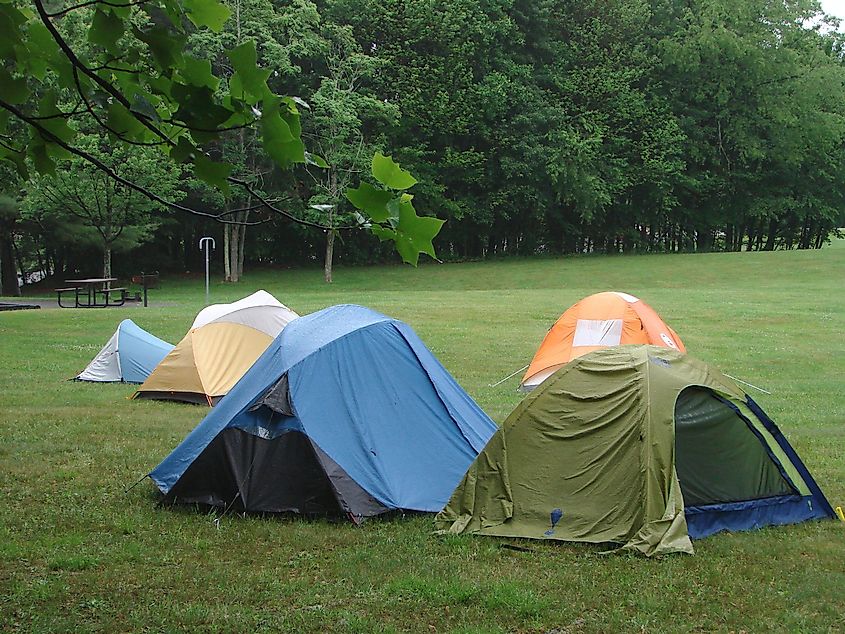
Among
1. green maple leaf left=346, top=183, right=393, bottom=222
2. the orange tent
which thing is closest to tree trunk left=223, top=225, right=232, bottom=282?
the orange tent

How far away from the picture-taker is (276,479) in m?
6.95

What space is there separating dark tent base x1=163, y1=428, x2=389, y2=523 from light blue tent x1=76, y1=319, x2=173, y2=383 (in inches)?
281

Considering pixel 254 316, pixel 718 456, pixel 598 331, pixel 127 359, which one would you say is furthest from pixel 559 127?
pixel 718 456

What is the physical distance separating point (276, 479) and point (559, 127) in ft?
129

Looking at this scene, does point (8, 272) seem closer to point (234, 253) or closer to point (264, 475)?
point (234, 253)

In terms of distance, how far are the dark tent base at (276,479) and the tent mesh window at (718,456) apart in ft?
7.41

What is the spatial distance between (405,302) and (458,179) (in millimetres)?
21037

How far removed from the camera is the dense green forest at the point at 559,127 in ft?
130

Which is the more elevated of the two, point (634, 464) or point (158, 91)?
point (158, 91)

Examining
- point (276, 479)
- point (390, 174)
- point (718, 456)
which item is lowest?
point (276, 479)

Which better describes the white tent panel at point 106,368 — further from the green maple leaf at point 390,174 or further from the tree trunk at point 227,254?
the tree trunk at point 227,254

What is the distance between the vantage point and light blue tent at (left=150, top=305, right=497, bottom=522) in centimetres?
689

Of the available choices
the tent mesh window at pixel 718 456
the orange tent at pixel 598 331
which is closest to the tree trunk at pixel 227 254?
the orange tent at pixel 598 331

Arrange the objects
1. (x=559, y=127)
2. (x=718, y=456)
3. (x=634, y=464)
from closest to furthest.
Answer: (x=634, y=464) → (x=718, y=456) → (x=559, y=127)
